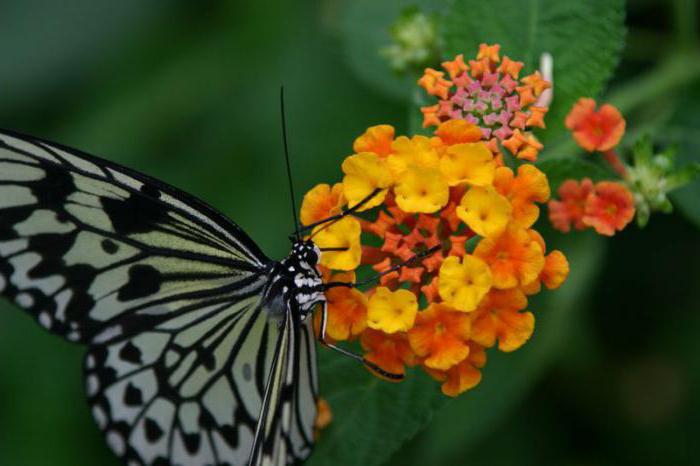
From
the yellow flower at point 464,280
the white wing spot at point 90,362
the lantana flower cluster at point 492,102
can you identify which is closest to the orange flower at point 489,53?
the lantana flower cluster at point 492,102

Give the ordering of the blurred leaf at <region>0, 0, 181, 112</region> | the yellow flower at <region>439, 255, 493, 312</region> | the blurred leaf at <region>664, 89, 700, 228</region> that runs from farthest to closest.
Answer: the blurred leaf at <region>0, 0, 181, 112</region> → the blurred leaf at <region>664, 89, 700, 228</region> → the yellow flower at <region>439, 255, 493, 312</region>

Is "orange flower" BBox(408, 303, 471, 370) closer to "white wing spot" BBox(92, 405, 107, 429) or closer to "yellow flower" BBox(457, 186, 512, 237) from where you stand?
"yellow flower" BBox(457, 186, 512, 237)

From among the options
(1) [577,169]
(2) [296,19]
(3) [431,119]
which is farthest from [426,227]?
(2) [296,19]

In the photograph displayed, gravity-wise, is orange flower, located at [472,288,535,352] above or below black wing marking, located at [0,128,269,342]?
below

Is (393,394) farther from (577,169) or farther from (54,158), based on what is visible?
(54,158)

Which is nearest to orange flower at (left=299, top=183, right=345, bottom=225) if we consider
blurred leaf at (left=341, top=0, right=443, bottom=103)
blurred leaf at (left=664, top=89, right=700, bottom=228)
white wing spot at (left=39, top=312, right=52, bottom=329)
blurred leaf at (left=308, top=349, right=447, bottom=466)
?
blurred leaf at (left=308, top=349, right=447, bottom=466)

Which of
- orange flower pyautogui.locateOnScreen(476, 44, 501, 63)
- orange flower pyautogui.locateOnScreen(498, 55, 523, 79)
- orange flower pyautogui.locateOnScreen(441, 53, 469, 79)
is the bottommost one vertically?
orange flower pyautogui.locateOnScreen(498, 55, 523, 79)

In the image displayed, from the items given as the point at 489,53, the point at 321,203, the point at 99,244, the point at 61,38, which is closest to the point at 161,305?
the point at 99,244
